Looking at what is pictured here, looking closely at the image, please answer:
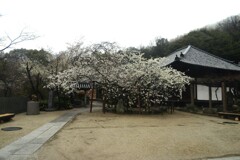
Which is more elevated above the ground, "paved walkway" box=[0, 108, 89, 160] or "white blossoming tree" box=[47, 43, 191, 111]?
"white blossoming tree" box=[47, 43, 191, 111]

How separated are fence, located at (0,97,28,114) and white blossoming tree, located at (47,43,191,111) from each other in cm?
350

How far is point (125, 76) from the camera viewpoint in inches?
615

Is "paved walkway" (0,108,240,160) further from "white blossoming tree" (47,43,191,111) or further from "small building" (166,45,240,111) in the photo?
"small building" (166,45,240,111)

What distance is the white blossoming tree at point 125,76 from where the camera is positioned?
15.5 meters

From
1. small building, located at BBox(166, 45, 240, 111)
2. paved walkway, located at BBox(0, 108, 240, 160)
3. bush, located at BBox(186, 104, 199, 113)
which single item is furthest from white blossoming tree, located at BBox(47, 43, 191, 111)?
paved walkway, located at BBox(0, 108, 240, 160)

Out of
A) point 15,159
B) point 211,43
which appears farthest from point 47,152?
point 211,43

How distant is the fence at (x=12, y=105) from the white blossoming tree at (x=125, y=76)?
11.5ft

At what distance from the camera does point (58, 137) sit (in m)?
8.05

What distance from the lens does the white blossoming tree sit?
15.5 metres

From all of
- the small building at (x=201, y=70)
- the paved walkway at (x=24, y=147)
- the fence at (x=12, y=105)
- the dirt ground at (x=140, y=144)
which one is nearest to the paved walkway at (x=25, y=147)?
the paved walkway at (x=24, y=147)

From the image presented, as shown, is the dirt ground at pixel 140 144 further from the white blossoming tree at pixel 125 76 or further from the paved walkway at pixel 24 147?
the white blossoming tree at pixel 125 76

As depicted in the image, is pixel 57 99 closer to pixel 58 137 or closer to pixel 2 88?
pixel 2 88

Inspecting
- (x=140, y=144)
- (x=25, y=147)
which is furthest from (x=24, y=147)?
(x=140, y=144)

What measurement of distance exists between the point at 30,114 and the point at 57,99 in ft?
19.1
